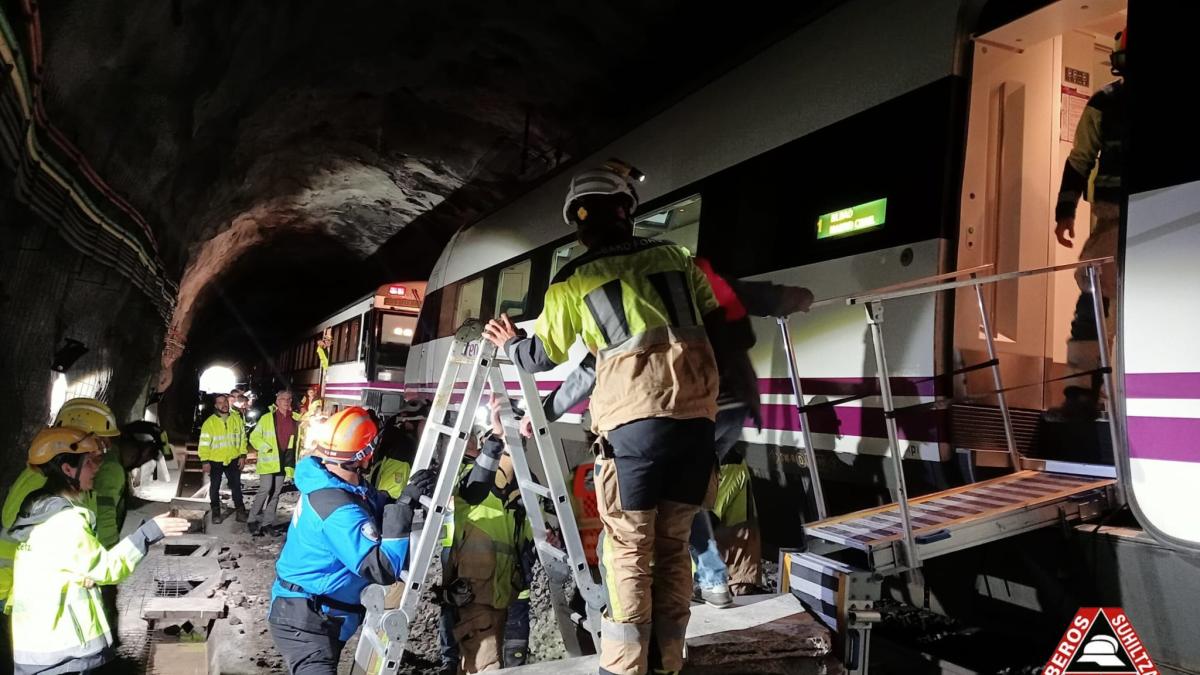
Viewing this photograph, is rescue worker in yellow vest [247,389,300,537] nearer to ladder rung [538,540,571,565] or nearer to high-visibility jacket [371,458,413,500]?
high-visibility jacket [371,458,413,500]

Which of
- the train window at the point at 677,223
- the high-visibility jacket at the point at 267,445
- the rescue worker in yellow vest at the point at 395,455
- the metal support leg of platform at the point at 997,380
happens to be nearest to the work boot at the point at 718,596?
the metal support leg of platform at the point at 997,380

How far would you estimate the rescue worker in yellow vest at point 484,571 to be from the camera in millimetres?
4039

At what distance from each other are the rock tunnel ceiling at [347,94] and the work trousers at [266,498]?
3.38 m

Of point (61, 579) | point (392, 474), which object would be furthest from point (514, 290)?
point (61, 579)

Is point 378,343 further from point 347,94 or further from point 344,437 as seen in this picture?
point 344,437

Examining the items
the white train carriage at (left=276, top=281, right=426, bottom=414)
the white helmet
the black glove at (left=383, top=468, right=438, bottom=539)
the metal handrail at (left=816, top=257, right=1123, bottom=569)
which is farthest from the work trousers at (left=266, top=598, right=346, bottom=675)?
the white train carriage at (left=276, top=281, right=426, bottom=414)

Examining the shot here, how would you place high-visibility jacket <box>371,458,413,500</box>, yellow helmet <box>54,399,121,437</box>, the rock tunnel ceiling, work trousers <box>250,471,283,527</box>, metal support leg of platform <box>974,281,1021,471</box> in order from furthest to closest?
work trousers <box>250,471,283,527</box> → the rock tunnel ceiling → high-visibility jacket <box>371,458,413,500</box> → yellow helmet <box>54,399,121,437</box> → metal support leg of platform <box>974,281,1021,471</box>

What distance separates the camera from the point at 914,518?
321 cm

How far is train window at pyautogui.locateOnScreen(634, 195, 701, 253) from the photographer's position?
5.26m

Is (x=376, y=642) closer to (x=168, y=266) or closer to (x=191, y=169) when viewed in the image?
(x=191, y=169)

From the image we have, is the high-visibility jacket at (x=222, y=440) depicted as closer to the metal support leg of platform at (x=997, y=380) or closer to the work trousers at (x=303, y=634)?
the work trousers at (x=303, y=634)

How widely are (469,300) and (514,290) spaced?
1566 millimetres

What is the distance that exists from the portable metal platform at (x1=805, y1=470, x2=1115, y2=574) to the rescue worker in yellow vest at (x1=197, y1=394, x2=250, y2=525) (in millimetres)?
8668

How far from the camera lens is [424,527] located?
3074 mm
